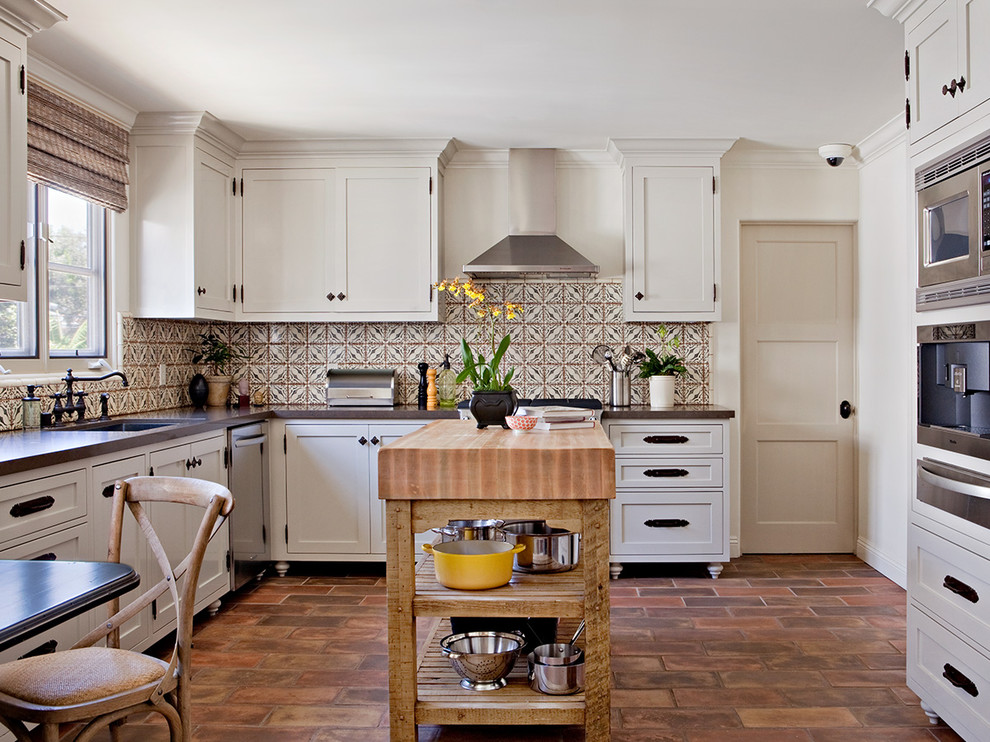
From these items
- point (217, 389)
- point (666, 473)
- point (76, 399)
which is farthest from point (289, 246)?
point (666, 473)

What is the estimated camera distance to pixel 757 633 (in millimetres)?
3428

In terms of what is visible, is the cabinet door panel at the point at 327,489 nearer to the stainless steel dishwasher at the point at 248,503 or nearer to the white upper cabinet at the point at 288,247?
the stainless steel dishwasher at the point at 248,503

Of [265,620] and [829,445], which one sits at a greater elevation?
[829,445]

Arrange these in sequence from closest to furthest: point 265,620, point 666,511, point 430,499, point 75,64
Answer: point 430,499 < point 75,64 < point 265,620 < point 666,511

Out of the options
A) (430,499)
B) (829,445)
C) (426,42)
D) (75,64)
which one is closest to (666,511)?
(829,445)

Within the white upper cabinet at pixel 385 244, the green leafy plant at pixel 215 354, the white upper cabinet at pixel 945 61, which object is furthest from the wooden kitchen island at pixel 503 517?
the green leafy plant at pixel 215 354

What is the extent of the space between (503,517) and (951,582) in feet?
4.75

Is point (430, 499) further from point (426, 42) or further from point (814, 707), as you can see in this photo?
point (426, 42)

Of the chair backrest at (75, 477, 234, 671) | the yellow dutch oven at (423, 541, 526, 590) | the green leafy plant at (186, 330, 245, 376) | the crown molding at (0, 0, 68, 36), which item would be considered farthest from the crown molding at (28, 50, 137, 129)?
the yellow dutch oven at (423, 541, 526, 590)

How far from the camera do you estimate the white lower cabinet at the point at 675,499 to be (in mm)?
4305

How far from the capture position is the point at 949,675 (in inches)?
96.2

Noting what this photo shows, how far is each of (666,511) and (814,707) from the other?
1658 millimetres

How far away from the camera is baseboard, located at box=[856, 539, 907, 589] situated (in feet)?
13.5

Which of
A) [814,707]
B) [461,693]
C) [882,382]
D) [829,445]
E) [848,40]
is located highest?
[848,40]
